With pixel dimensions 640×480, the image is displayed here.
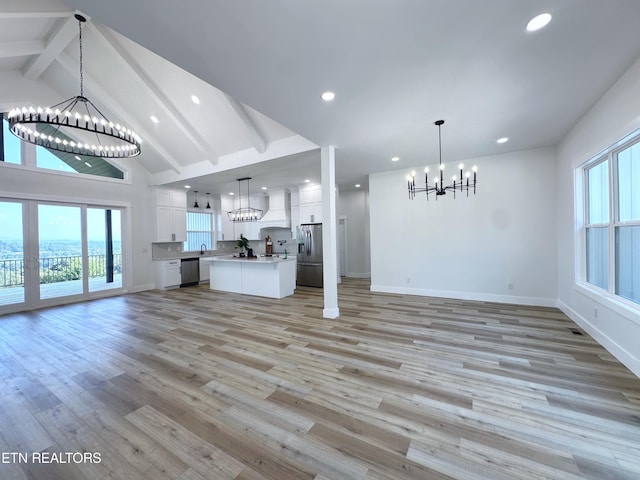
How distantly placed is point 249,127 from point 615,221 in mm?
5407

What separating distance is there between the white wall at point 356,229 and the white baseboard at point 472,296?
7.42 feet

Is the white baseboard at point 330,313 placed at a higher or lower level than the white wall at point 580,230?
lower

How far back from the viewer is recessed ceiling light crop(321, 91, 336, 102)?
283 centimetres

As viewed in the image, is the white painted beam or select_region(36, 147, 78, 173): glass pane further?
select_region(36, 147, 78, 173): glass pane

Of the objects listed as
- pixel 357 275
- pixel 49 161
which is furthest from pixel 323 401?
pixel 49 161

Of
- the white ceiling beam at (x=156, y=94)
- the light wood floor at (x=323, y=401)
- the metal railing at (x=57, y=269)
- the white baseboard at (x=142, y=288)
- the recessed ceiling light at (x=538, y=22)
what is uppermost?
the white ceiling beam at (x=156, y=94)

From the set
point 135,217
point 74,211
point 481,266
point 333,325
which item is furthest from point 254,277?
point 481,266

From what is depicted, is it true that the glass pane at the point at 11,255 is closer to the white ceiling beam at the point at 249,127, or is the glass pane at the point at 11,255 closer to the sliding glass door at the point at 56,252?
the sliding glass door at the point at 56,252

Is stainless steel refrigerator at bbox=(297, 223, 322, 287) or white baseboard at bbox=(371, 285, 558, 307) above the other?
stainless steel refrigerator at bbox=(297, 223, 322, 287)

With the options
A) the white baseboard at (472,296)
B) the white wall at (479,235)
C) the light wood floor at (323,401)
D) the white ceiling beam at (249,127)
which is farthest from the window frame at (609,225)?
the white ceiling beam at (249,127)

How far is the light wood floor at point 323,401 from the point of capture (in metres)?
1.52

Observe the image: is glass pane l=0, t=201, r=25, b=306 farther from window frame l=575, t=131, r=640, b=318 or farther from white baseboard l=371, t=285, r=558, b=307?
window frame l=575, t=131, r=640, b=318

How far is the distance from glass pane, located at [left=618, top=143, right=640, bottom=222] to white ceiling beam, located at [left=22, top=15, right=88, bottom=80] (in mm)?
7599

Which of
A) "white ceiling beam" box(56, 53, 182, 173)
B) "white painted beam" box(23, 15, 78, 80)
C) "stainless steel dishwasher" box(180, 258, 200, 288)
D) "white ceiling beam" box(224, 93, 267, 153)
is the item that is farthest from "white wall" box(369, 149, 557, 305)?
"white painted beam" box(23, 15, 78, 80)
